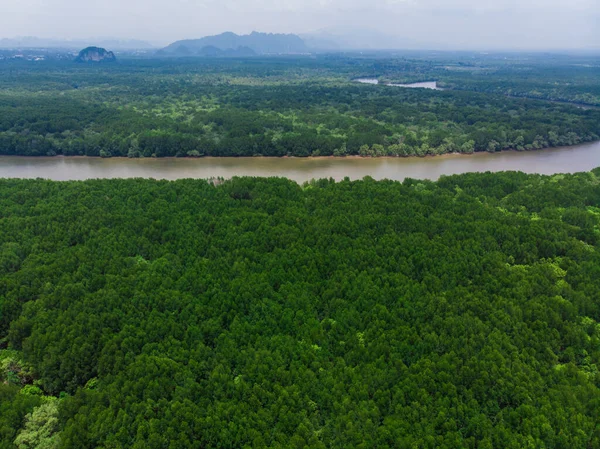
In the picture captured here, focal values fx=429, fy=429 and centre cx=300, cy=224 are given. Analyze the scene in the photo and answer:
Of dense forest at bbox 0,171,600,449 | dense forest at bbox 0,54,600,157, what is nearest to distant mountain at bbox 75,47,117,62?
dense forest at bbox 0,54,600,157

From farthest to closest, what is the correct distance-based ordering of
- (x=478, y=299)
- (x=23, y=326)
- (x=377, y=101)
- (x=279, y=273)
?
1. (x=377, y=101)
2. (x=279, y=273)
3. (x=478, y=299)
4. (x=23, y=326)

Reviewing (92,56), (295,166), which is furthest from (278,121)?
(92,56)

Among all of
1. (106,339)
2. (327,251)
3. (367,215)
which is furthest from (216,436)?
(367,215)

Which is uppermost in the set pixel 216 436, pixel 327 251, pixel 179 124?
pixel 179 124

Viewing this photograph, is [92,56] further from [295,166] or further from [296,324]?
[296,324]

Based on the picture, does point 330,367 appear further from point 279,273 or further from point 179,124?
point 179,124

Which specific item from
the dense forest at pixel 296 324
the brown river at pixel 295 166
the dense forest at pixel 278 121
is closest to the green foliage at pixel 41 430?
the dense forest at pixel 296 324

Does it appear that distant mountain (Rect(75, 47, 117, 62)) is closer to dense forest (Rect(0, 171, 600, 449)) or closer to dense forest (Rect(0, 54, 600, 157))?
dense forest (Rect(0, 54, 600, 157))
